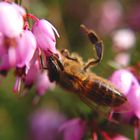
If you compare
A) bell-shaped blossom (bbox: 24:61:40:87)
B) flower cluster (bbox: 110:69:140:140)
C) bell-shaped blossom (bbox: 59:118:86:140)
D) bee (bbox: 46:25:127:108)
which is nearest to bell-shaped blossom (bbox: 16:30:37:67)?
bee (bbox: 46:25:127:108)

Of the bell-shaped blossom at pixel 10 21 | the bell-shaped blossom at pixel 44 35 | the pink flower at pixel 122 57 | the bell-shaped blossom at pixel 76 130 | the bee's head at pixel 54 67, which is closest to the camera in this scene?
the bell-shaped blossom at pixel 10 21

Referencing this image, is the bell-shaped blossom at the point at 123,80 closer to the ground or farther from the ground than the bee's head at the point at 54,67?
closer to the ground

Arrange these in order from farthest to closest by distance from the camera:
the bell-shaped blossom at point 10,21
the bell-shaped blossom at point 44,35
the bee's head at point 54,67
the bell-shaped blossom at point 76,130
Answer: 1. the bell-shaped blossom at point 76,130
2. the bee's head at point 54,67
3. the bell-shaped blossom at point 44,35
4. the bell-shaped blossom at point 10,21

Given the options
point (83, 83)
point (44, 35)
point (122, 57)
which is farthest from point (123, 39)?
point (44, 35)

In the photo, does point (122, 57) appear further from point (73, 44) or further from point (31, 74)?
point (31, 74)

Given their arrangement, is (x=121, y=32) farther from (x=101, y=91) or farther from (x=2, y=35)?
(x=2, y=35)

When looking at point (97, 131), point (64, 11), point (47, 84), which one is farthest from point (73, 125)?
point (64, 11)

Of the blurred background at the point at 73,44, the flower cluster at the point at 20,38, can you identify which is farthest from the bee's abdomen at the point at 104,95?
the blurred background at the point at 73,44

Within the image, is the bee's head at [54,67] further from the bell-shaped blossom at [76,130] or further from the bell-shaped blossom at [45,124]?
the bell-shaped blossom at [45,124]

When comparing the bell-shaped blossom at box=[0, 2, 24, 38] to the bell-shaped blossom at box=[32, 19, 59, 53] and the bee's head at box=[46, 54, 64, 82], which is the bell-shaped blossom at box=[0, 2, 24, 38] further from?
the bee's head at box=[46, 54, 64, 82]
